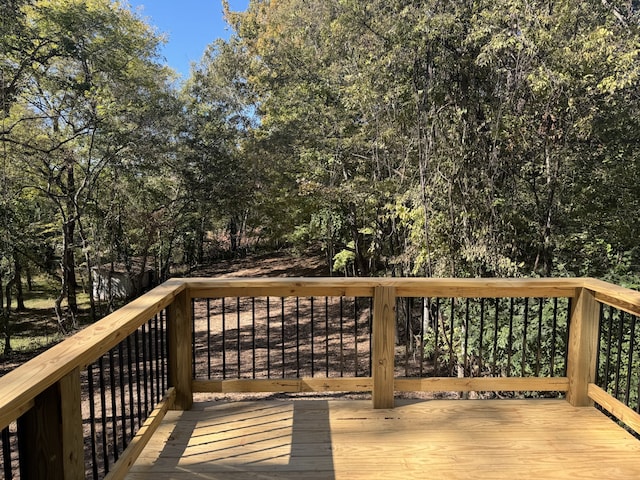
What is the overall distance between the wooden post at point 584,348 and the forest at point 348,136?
2325mm

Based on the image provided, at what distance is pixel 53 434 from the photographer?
1325 millimetres

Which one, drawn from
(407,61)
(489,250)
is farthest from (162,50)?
(489,250)

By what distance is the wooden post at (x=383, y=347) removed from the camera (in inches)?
105

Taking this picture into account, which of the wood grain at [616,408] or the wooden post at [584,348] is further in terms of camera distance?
the wooden post at [584,348]

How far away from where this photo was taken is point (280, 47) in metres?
10.7

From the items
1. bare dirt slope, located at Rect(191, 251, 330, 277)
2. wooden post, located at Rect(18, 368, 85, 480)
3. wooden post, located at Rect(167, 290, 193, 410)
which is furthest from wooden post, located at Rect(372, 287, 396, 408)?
bare dirt slope, located at Rect(191, 251, 330, 277)

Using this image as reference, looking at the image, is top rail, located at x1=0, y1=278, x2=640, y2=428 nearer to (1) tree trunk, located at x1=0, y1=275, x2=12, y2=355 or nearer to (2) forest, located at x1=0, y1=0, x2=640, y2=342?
(2) forest, located at x1=0, y1=0, x2=640, y2=342

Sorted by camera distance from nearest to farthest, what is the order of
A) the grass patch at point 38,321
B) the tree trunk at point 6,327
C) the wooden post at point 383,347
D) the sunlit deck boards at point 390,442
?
the sunlit deck boards at point 390,442 < the wooden post at point 383,347 < the tree trunk at point 6,327 < the grass patch at point 38,321

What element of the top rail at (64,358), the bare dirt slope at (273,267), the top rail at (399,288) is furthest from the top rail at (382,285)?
the bare dirt slope at (273,267)

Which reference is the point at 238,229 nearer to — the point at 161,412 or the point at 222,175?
the point at 222,175

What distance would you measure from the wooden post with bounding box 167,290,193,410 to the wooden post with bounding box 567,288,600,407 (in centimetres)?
238

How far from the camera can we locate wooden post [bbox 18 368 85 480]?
50.1 inches

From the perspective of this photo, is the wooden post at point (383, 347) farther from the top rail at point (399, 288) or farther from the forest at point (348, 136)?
the forest at point (348, 136)

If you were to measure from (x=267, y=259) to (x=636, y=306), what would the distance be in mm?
16958
